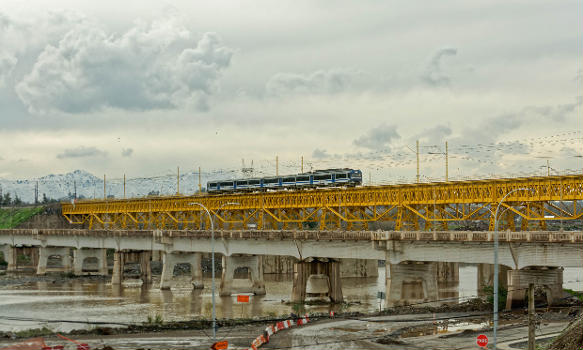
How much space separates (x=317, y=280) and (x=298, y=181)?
21.0m

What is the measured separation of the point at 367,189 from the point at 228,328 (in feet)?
109

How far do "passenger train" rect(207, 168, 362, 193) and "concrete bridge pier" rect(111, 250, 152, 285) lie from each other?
17.7 metres

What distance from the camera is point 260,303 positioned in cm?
8812

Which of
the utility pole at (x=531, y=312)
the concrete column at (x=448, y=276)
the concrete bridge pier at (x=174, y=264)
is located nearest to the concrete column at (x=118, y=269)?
the concrete bridge pier at (x=174, y=264)

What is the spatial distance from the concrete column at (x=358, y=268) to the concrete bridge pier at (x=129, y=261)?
42.7 m

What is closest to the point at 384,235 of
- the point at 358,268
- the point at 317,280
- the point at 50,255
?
the point at 317,280

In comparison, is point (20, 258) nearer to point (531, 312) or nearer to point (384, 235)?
point (384, 235)

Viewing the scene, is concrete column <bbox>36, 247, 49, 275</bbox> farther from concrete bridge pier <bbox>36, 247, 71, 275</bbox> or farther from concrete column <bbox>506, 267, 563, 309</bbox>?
concrete column <bbox>506, 267, 563, 309</bbox>

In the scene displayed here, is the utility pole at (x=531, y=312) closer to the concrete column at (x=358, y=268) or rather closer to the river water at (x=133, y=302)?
the river water at (x=133, y=302)

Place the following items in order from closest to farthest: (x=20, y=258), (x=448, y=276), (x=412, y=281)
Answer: (x=412, y=281), (x=448, y=276), (x=20, y=258)

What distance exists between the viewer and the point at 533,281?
63750mm

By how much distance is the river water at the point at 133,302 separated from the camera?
75.3 m

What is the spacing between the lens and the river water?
7527cm

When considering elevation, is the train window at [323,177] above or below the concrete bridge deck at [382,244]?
above
